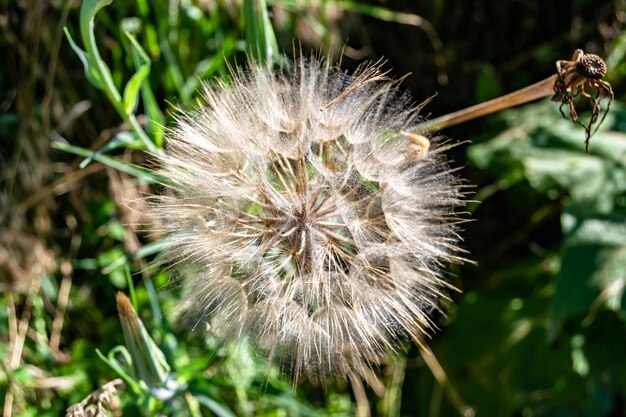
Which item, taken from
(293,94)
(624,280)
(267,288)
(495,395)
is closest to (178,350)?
(267,288)

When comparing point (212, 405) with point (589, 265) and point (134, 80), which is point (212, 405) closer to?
point (134, 80)

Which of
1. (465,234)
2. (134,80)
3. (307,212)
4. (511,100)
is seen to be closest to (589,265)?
(465,234)

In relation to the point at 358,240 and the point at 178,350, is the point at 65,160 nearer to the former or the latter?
the point at 178,350

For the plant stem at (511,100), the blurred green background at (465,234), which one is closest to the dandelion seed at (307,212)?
the plant stem at (511,100)

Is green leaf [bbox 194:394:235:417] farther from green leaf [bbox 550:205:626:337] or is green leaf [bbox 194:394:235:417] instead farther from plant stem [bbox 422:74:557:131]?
green leaf [bbox 550:205:626:337]

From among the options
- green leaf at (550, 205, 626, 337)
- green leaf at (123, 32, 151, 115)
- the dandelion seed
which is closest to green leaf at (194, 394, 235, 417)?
the dandelion seed

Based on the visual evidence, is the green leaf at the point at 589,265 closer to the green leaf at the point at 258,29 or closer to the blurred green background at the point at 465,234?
the blurred green background at the point at 465,234
